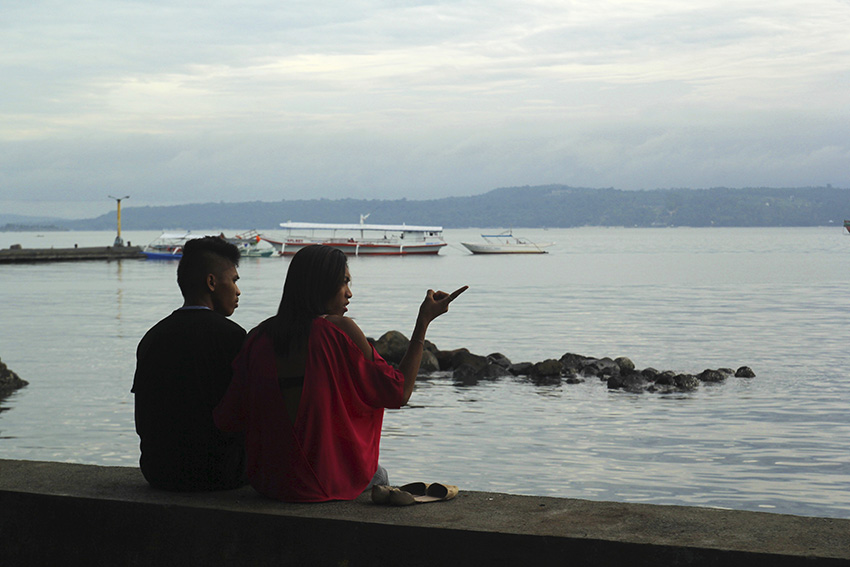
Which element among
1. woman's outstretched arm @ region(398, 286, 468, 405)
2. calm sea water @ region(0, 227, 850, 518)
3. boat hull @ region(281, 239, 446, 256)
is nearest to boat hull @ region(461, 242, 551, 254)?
boat hull @ region(281, 239, 446, 256)

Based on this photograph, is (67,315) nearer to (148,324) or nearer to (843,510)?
(148,324)

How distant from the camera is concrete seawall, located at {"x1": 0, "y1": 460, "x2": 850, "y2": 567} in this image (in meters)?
3.18

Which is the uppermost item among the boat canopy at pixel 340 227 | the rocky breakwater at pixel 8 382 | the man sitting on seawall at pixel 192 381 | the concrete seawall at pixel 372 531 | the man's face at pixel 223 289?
the boat canopy at pixel 340 227

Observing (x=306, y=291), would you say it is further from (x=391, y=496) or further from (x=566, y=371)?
(x=566, y=371)

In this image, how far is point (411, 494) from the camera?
12.5ft

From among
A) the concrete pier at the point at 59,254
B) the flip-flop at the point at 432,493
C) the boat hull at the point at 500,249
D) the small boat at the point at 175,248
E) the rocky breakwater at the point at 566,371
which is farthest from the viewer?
the boat hull at the point at 500,249

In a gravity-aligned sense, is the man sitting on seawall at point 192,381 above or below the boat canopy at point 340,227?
below

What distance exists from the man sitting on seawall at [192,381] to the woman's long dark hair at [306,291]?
38 cm

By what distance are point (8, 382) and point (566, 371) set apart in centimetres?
1065

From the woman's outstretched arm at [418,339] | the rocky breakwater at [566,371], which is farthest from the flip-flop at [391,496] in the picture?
the rocky breakwater at [566,371]

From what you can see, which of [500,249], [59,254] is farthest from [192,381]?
[500,249]

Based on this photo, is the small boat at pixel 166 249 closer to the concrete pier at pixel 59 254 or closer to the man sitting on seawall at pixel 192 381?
the concrete pier at pixel 59 254

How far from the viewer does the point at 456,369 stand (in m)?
19.7

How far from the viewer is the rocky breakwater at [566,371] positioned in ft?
59.6
